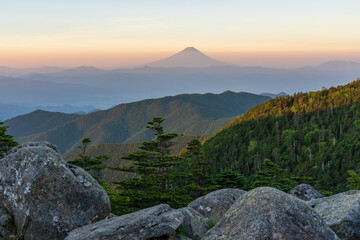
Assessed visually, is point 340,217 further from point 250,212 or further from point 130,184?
point 130,184

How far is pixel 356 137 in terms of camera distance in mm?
167000

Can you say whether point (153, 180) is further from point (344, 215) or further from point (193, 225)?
point (344, 215)

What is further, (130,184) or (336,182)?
(336,182)

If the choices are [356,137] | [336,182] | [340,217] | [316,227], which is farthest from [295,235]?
[356,137]

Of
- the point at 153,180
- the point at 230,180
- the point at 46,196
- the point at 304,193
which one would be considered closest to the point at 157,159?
the point at 153,180

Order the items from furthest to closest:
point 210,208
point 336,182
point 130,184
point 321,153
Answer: point 321,153 < point 336,182 < point 130,184 < point 210,208

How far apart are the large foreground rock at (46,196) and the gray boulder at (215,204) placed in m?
7.83

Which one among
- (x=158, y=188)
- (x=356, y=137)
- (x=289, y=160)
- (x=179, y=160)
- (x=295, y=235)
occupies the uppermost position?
(x=295, y=235)

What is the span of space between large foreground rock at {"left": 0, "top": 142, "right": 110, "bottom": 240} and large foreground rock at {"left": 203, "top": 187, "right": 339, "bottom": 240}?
9687mm

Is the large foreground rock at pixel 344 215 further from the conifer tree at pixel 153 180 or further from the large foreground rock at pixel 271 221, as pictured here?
the conifer tree at pixel 153 180

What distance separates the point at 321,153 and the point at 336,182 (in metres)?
38.3

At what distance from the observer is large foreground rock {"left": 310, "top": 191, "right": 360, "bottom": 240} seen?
13617 mm

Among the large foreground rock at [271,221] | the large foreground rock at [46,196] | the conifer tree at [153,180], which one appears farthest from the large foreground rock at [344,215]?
the conifer tree at [153,180]

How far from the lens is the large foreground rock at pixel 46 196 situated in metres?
16.8
